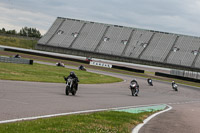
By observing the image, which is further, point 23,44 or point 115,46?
point 23,44

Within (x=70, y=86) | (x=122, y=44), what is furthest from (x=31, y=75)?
(x=122, y=44)

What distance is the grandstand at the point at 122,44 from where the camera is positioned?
8131cm

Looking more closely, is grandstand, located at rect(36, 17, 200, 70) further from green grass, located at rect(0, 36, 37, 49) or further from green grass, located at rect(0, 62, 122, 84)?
green grass, located at rect(0, 62, 122, 84)

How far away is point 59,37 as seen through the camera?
91.8m

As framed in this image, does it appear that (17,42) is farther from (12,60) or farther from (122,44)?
(12,60)

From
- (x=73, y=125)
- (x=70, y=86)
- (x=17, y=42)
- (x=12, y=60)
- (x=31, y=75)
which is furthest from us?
(x=17, y=42)

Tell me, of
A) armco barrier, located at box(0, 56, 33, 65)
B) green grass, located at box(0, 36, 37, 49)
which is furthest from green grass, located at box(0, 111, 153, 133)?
green grass, located at box(0, 36, 37, 49)

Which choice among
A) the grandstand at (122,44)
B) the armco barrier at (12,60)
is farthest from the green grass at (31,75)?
the grandstand at (122,44)

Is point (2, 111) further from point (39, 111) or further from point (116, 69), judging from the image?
point (116, 69)

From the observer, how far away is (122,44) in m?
87.1

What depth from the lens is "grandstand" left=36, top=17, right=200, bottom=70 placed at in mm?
81312

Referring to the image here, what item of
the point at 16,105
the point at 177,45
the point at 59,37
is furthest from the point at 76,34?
the point at 16,105

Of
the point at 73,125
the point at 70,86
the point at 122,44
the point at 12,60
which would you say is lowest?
the point at 73,125

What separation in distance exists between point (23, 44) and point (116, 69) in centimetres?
4126
